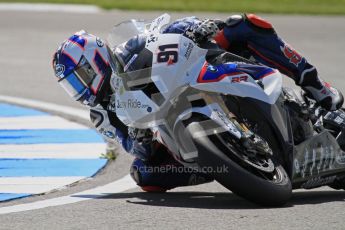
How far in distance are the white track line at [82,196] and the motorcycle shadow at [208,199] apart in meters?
0.14

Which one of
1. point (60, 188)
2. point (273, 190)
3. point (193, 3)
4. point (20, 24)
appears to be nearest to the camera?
point (273, 190)

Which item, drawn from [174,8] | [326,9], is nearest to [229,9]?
[174,8]

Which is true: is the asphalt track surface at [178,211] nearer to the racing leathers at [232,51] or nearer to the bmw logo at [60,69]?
the racing leathers at [232,51]

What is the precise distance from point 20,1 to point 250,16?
46.1ft

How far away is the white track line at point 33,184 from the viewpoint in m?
7.00

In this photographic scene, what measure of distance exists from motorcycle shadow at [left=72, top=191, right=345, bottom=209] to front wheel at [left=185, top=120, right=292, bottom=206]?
0.18m

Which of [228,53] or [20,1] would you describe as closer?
[228,53]

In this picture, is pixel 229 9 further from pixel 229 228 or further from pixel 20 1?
pixel 229 228

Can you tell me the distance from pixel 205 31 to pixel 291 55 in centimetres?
86

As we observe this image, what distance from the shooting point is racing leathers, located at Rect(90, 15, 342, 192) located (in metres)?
6.78

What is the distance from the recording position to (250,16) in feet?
22.2

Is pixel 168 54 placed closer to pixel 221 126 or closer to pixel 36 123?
pixel 221 126

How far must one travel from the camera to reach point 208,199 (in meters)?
6.74

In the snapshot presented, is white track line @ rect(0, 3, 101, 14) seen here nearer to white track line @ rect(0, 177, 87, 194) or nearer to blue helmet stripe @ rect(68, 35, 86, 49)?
white track line @ rect(0, 177, 87, 194)
